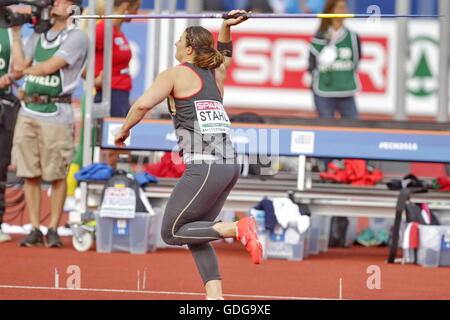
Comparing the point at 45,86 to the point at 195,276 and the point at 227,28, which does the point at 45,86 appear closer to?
the point at 195,276

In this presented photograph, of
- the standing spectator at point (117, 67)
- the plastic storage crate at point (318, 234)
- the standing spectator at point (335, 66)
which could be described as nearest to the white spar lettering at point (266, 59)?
the standing spectator at point (335, 66)

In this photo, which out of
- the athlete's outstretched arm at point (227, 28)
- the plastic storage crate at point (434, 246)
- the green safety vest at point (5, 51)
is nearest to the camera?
the athlete's outstretched arm at point (227, 28)

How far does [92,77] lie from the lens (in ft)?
41.0

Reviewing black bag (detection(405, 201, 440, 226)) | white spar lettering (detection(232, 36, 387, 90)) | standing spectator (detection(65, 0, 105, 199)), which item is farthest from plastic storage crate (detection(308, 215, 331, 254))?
white spar lettering (detection(232, 36, 387, 90))

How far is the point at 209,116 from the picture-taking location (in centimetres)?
802

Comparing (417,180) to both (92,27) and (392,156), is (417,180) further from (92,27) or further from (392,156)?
(92,27)

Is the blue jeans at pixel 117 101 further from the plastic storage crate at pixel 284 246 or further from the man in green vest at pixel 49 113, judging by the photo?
the plastic storage crate at pixel 284 246

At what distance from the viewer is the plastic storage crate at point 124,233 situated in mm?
Answer: 11859

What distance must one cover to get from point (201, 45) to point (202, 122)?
0.51 metres

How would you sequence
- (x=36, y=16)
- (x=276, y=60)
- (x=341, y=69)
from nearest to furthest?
(x=36, y=16) < (x=341, y=69) < (x=276, y=60)

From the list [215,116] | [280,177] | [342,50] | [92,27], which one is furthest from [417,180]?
[215,116]

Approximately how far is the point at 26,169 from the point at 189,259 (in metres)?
1.79

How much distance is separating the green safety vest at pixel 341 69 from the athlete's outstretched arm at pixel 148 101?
6.26 m

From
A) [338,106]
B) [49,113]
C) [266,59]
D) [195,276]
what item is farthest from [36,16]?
[266,59]
